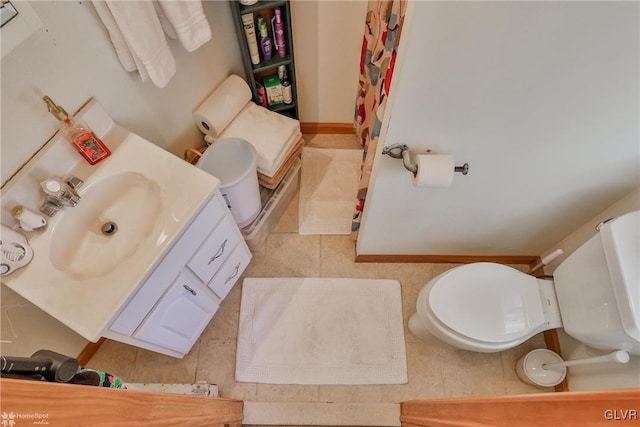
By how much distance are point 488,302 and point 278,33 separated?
146 cm

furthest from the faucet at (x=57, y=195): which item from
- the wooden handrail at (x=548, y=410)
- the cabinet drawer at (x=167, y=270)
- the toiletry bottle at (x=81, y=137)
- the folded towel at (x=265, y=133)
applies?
the wooden handrail at (x=548, y=410)

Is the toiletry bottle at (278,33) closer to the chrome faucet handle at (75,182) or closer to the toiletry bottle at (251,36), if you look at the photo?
the toiletry bottle at (251,36)

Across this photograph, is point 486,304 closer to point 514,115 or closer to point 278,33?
point 514,115

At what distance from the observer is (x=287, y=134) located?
1.75m

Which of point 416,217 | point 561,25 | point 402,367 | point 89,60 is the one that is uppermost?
point 561,25

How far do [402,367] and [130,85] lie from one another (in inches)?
63.5

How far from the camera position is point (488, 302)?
140 centimetres

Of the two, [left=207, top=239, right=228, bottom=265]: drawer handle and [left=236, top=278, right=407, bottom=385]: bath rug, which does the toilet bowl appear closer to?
[left=236, top=278, right=407, bottom=385]: bath rug

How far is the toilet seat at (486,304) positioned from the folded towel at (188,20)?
1.27 meters

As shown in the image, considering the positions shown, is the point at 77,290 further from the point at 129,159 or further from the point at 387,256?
the point at 387,256

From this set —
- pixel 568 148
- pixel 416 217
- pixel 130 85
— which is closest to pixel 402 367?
pixel 416 217

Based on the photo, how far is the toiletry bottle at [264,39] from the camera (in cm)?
161

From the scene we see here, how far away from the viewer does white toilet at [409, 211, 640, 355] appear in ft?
3.80

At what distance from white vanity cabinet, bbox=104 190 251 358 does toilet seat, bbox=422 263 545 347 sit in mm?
835
